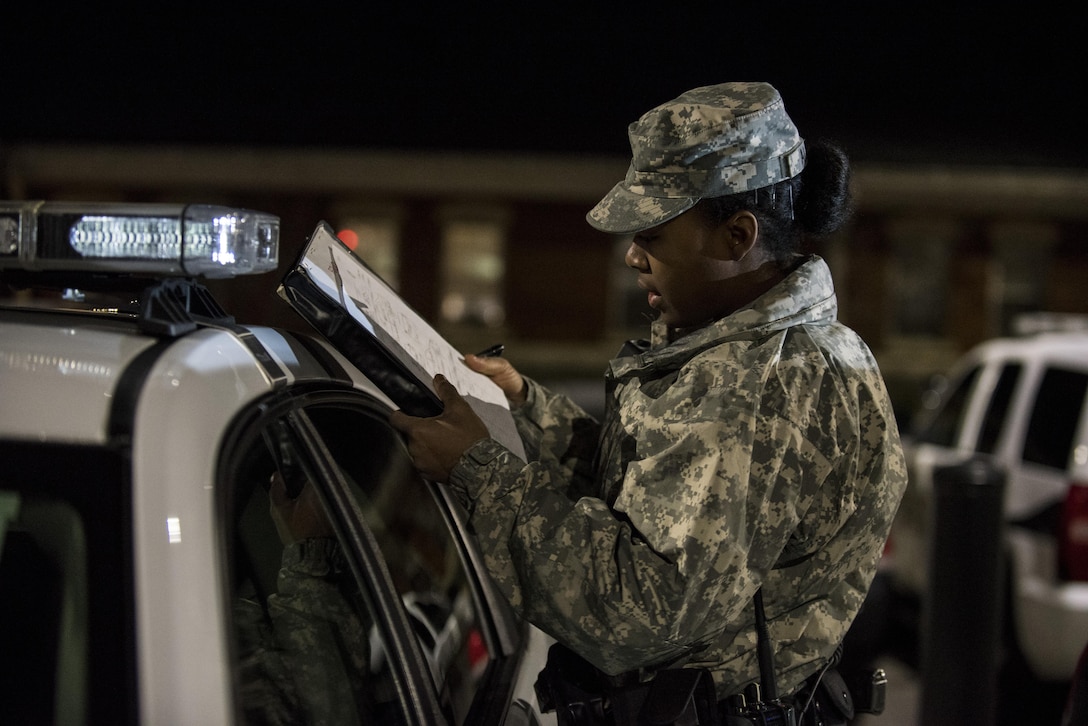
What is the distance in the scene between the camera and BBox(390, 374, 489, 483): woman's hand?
1.73 metres

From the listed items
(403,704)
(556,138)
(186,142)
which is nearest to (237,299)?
(186,142)

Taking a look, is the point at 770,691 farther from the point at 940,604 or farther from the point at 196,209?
the point at 940,604

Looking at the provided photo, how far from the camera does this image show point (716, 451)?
158 centimetres

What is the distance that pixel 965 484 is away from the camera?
440cm

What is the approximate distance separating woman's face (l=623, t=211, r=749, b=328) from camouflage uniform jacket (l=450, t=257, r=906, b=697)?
0.08 m

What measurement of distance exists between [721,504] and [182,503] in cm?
75

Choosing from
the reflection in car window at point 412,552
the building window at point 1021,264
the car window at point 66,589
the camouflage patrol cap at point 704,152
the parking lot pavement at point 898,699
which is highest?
the camouflage patrol cap at point 704,152

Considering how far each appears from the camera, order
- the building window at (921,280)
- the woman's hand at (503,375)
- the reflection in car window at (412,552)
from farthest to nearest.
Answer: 1. the building window at (921,280)
2. the woman's hand at (503,375)
3. the reflection in car window at (412,552)

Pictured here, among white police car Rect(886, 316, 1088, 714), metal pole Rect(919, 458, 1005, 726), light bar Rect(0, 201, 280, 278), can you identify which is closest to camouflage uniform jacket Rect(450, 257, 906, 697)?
light bar Rect(0, 201, 280, 278)

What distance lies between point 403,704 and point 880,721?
3.94 m

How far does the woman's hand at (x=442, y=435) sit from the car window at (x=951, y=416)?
5.49m

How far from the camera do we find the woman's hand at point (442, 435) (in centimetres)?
173

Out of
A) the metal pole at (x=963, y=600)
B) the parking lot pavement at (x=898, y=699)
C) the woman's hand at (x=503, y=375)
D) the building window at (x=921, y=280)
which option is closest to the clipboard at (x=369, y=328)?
the woman's hand at (x=503, y=375)

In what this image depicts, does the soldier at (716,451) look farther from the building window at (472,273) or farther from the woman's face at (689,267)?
the building window at (472,273)
